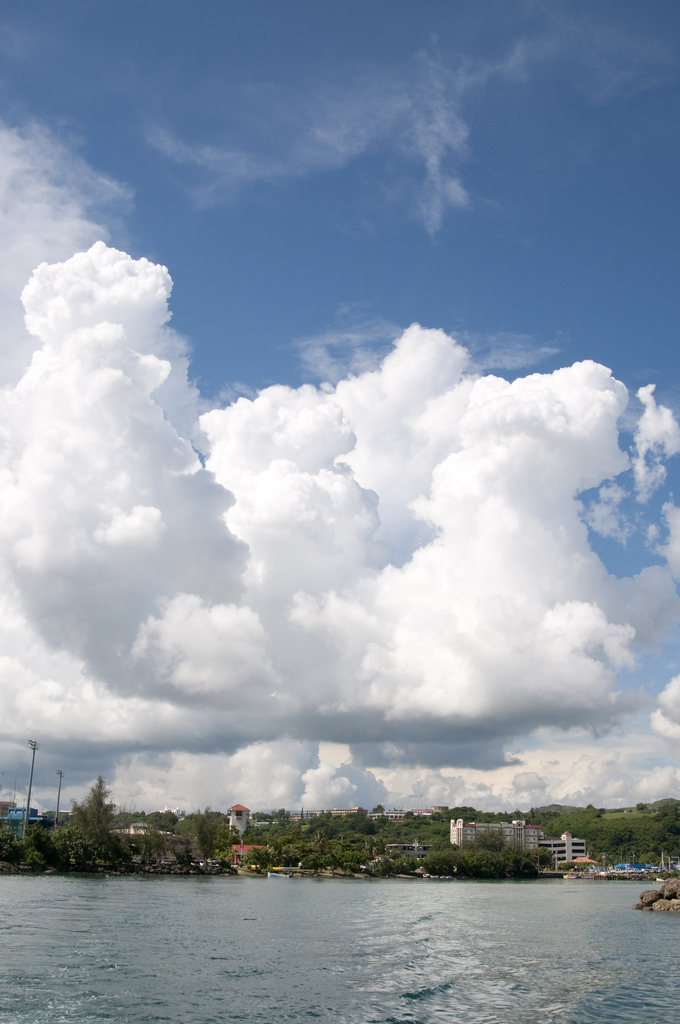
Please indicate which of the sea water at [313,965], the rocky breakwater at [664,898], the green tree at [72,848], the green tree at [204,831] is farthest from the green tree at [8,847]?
the rocky breakwater at [664,898]

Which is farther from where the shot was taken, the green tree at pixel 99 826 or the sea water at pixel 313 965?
the green tree at pixel 99 826

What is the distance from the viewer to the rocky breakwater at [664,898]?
99188 millimetres

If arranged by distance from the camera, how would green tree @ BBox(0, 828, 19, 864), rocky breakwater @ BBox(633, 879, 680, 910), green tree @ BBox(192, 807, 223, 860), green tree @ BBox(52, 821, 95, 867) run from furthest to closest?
green tree @ BBox(192, 807, 223, 860), green tree @ BBox(52, 821, 95, 867), green tree @ BBox(0, 828, 19, 864), rocky breakwater @ BBox(633, 879, 680, 910)

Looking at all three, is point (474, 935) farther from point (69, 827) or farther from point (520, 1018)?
point (69, 827)

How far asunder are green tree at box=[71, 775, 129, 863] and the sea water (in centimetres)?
4252

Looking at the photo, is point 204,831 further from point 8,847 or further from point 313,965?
point 313,965

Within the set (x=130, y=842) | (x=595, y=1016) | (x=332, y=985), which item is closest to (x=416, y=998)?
(x=332, y=985)

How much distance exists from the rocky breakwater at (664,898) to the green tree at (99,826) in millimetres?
81651

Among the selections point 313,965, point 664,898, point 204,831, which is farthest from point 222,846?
point 313,965

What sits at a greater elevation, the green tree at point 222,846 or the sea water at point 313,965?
the sea water at point 313,965

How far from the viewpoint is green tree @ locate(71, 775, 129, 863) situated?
403 ft

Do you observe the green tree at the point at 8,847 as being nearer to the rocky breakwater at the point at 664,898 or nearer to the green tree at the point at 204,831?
the green tree at the point at 204,831

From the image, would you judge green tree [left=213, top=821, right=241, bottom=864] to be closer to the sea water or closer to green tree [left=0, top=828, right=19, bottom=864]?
green tree [left=0, top=828, right=19, bottom=864]

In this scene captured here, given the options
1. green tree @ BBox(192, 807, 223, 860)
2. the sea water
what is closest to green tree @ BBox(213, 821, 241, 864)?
green tree @ BBox(192, 807, 223, 860)
